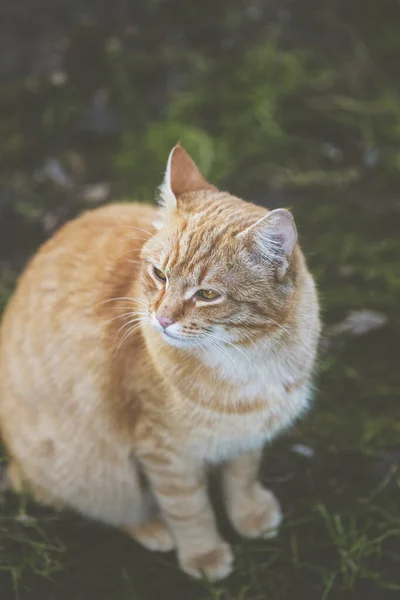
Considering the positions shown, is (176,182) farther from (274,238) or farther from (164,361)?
(164,361)

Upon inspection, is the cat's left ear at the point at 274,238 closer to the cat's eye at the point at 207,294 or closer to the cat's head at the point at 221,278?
the cat's head at the point at 221,278

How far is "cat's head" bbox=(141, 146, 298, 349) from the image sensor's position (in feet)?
6.26

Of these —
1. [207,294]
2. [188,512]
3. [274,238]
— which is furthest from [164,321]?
[188,512]

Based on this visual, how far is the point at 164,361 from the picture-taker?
6.96 ft

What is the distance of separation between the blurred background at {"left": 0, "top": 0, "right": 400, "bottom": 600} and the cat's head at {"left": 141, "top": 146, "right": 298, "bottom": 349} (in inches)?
39.7

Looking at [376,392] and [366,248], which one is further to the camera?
[366,248]

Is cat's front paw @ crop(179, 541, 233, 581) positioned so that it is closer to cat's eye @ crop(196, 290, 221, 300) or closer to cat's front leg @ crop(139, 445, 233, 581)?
cat's front leg @ crop(139, 445, 233, 581)

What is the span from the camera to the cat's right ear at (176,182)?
206 cm

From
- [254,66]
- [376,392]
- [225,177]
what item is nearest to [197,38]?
[254,66]

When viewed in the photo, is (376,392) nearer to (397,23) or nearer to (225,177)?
(225,177)

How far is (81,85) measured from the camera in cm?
423

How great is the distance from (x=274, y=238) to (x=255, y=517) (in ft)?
3.91

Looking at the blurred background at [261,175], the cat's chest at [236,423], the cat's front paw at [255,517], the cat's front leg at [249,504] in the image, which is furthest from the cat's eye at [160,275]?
the blurred background at [261,175]

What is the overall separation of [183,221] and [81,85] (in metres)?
2.52
